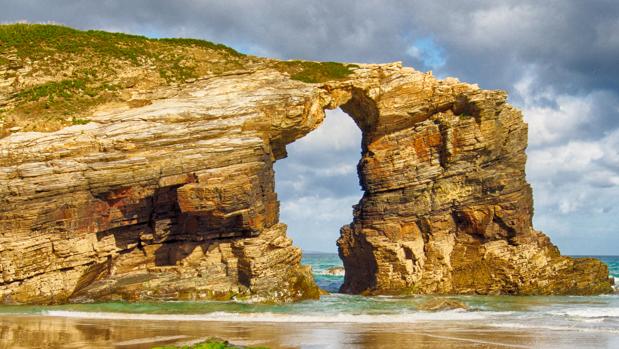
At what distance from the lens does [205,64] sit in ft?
138

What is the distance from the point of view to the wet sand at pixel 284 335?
18531mm

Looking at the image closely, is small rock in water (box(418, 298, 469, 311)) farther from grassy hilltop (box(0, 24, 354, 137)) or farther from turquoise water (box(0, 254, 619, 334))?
grassy hilltop (box(0, 24, 354, 137))

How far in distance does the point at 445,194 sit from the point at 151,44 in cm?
2232

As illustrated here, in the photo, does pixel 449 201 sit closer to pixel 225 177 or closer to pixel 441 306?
pixel 441 306

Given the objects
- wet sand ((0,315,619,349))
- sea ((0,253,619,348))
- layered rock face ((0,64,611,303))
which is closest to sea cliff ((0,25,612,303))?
layered rock face ((0,64,611,303))

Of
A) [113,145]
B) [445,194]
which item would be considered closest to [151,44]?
[113,145]

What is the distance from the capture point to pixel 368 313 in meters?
30.8

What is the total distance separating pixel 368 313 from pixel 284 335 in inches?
419

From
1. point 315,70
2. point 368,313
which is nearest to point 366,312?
point 368,313

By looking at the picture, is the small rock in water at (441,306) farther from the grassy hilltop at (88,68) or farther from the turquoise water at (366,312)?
the grassy hilltop at (88,68)

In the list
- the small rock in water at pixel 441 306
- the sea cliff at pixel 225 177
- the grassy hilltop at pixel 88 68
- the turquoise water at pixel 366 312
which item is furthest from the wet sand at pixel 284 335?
the grassy hilltop at pixel 88 68

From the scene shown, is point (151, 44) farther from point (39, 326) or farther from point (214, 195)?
point (39, 326)

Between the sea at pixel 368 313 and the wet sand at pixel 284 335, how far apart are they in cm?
87

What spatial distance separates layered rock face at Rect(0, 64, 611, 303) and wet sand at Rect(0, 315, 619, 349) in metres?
8.69
